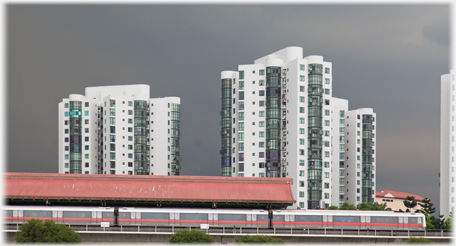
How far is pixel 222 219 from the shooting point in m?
54.1

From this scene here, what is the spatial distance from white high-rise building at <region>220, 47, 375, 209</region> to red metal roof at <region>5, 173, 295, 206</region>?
120 feet

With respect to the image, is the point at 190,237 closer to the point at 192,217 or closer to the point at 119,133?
the point at 192,217

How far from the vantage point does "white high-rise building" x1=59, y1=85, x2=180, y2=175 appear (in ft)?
398

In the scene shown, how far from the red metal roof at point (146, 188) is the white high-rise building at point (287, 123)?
36636mm

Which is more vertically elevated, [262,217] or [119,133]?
[119,133]

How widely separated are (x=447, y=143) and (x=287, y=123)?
27556mm

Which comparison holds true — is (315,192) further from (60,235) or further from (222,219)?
(60,235)

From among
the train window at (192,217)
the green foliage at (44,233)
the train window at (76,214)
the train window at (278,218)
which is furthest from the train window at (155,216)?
the train window at (278,218)

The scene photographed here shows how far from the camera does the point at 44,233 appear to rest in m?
47.3

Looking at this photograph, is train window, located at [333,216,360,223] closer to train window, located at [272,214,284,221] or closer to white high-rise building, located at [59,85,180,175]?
train window, located at [272,214,284,221]

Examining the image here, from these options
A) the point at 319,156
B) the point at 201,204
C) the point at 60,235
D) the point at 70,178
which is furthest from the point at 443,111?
the point at 60,235

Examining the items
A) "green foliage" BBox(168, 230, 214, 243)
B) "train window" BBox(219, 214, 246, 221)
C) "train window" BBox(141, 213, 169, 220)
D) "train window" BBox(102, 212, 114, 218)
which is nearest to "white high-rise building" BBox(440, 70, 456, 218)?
"train window" BBox(219, 214, 246, 221)

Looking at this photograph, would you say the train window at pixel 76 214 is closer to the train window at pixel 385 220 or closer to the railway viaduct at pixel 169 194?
the railway viaduct at pixel 169 194

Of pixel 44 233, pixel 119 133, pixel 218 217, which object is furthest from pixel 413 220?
pixel 119 133
